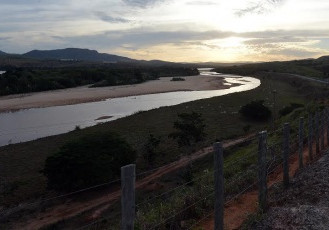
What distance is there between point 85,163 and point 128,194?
51.6ft

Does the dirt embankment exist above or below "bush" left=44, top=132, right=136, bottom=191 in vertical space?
above

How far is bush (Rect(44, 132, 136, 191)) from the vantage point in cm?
1983

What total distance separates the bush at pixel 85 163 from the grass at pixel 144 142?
39.3 inches

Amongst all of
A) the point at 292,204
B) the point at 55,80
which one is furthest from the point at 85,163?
the point at 55,80

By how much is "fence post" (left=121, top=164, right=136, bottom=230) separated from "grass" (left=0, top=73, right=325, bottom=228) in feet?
14.5

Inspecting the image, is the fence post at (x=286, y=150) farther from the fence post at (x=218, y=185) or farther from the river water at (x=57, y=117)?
the river water at (x=57, y=117)

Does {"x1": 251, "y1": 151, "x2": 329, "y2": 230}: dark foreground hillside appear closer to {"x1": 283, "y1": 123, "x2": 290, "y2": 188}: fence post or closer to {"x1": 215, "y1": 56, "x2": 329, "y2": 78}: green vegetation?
{"x1": 283, "y1": 123, "x2": 290, "y2": 188}: fence post

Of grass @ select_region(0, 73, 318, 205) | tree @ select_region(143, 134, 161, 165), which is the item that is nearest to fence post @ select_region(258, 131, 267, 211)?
grass @ select_region(0, 73, 318, 205)

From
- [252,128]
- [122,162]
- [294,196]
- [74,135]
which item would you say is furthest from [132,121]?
[294,196]

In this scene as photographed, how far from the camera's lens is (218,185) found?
22.7 ft

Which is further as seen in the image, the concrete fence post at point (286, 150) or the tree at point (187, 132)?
the tree at point (187, 132)

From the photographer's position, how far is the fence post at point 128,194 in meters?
4.98

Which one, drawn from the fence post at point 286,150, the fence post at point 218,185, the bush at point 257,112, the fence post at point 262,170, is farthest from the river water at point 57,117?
the fence post at point 218,185

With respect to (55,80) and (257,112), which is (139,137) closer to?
(257,112)
